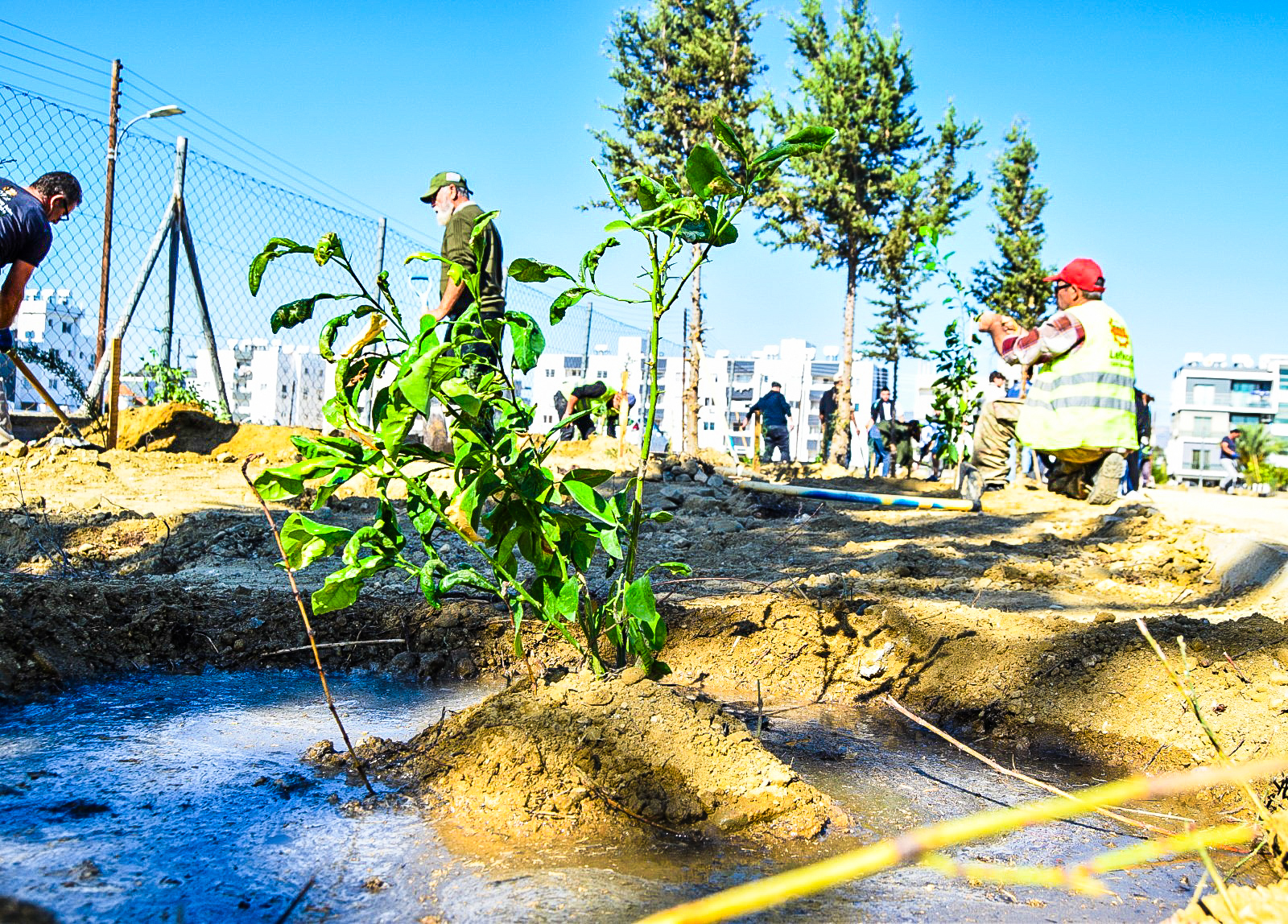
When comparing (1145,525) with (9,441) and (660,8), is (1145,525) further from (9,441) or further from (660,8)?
(660,8)

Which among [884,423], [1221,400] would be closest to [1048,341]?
[884,423]

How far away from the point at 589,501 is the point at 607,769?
54 centimetres

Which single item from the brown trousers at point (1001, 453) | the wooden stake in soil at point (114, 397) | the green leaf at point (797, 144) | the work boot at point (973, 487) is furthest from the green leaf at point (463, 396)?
the wooden stake in soil at point (114, 397)

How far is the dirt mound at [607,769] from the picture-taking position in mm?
1916

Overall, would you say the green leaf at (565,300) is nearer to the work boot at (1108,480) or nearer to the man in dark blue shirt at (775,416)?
the work boot at (1108,480)

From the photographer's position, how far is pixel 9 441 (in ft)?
22.9

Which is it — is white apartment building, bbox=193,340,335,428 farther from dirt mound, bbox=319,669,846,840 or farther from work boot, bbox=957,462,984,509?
work boot, bbox=957,462,984,509

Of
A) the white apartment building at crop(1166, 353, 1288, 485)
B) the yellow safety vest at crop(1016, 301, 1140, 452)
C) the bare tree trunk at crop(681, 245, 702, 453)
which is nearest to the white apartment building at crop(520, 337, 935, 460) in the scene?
the bare tree trunk at crop(681, 245, 702, 453)

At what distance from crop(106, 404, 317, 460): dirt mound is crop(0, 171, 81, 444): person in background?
8.10 ft

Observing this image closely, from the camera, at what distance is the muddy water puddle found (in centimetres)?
155

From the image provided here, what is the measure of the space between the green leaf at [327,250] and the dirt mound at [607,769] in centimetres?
101

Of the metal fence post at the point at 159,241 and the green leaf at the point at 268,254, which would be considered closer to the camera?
the green leaf at the point at 268,254

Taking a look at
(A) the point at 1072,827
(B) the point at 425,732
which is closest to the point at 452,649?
(B) the point at 425,732

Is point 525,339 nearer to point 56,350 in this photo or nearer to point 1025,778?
point 1025,778
